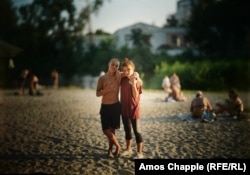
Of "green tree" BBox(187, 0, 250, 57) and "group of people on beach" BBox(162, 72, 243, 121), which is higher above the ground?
"green tree" BBox(187, 0, 250, 57)

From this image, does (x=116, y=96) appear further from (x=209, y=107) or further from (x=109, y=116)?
(x=209, y=107)

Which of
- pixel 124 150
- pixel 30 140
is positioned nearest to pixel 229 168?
pixel 124 150

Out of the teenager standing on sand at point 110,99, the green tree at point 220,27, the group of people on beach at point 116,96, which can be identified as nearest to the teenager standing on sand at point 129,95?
the group of people on beach at point 116,96

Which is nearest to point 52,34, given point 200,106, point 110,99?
point 200,106

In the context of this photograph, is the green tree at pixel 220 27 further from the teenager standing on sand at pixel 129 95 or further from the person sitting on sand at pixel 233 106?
the teenager standing on sand at pixel 129 95

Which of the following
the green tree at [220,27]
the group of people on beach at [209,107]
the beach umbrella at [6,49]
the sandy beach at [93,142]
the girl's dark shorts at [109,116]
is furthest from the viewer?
the green tree at [220,27]

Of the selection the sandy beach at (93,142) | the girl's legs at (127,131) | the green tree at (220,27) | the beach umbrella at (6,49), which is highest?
the green tree at (220,27)

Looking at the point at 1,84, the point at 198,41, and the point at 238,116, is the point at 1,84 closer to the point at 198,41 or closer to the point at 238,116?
the point at 198,41

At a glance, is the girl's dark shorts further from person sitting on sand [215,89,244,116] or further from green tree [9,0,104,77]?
green tree [9,0,104,77]

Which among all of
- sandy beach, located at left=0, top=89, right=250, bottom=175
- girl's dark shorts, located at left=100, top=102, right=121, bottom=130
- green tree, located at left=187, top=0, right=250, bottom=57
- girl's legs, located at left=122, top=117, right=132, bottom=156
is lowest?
sandy beach, located at left=0, top=89, right=250, bottom=175

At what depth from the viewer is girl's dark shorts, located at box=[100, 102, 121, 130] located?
629 cm

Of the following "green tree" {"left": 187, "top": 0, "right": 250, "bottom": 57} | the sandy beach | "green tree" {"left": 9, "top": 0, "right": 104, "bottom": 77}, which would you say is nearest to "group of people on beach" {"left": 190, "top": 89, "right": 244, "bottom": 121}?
the sandy beach

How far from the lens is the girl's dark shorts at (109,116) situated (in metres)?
6.29

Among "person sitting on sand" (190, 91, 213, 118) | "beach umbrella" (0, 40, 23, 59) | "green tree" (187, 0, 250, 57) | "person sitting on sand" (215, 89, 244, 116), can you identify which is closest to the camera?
"person sitting on sand" (190, 91, 213, 118)
